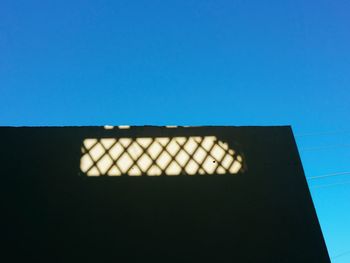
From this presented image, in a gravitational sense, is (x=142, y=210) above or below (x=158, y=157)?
below

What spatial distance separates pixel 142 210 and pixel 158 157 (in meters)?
0.49

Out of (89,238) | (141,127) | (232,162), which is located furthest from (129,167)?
(232,162)

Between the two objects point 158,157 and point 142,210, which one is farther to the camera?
point 158,157

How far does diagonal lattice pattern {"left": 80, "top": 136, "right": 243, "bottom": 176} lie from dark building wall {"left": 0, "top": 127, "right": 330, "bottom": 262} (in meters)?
0.06

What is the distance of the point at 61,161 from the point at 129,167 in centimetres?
55

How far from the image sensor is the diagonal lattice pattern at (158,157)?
271 cm

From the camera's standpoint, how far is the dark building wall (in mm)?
2383

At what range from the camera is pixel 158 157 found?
2.82m

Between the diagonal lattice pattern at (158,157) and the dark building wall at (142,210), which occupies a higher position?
the diagonal lattice pattern at (158,157)

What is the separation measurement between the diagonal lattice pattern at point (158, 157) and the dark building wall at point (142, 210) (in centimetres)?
6

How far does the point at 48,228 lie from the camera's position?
2.39 m

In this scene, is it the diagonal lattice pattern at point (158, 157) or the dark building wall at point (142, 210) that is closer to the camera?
the dark building wall at point (142, 210)

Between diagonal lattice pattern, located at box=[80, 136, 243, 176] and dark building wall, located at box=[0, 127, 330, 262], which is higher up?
diagonal lattice pattern, located at box=[80, 136, 243, 176]

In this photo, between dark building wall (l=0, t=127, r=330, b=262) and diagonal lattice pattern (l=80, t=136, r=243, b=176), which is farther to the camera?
diagonal lattice pattern (l=80, t=136, r=243, b=176)
